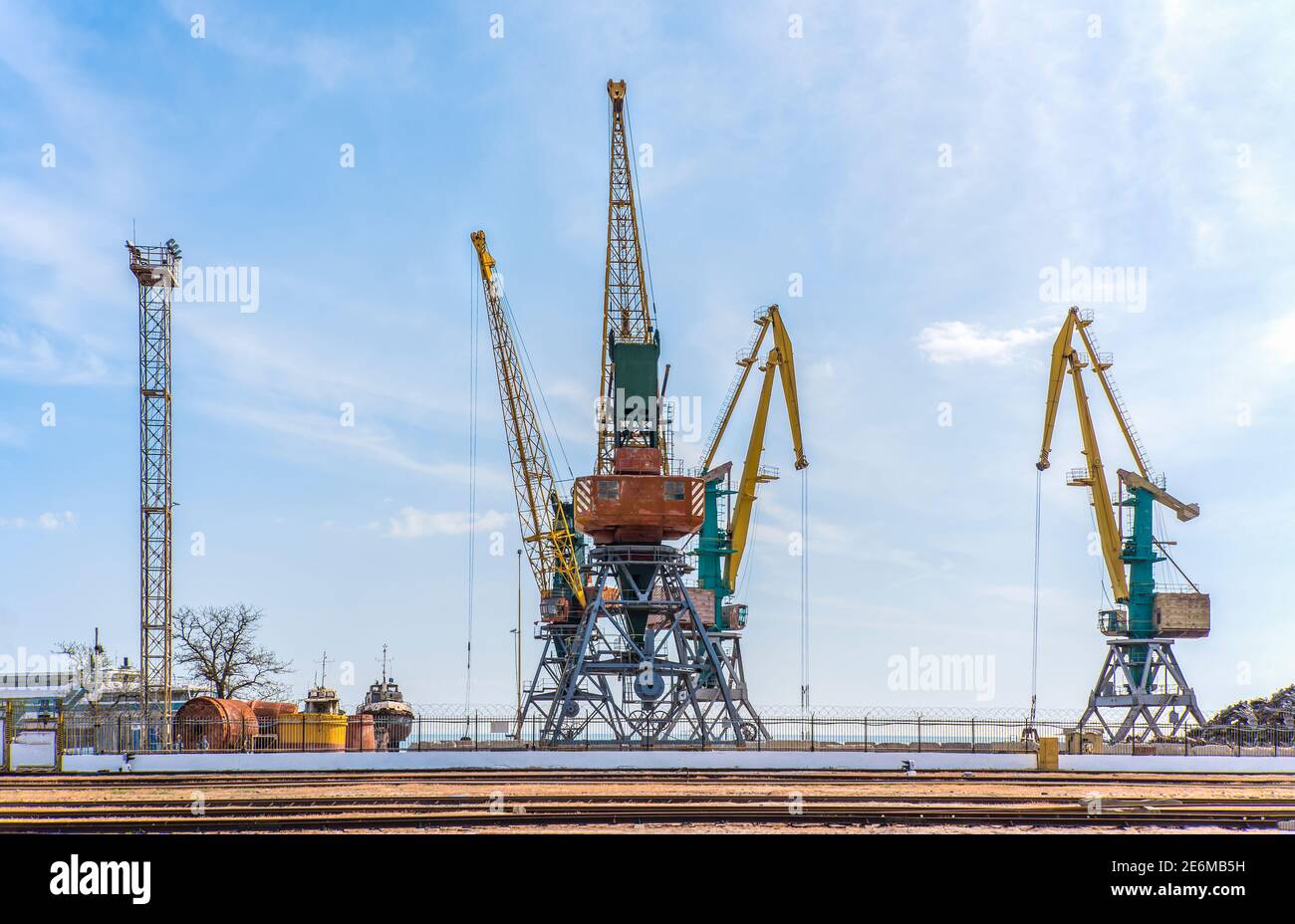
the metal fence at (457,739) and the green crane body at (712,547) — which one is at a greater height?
the green crane body at (712,547)

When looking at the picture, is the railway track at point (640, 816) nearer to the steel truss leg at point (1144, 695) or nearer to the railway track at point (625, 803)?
the railway track at point (625, 803)

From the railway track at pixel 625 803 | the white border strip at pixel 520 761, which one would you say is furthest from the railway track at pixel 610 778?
the white border strip at pixel 520 761

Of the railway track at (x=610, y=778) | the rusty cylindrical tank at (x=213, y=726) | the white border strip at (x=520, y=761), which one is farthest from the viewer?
the rusty cylindrical tank at (x=213, y=726)

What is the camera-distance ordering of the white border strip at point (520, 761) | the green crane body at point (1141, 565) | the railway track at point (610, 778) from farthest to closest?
the green crane body at point (1141, 565), the white border strip at point (520, 761), the railway track at point (610, 778)

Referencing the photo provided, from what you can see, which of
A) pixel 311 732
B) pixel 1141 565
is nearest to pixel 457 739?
pixel 311 732

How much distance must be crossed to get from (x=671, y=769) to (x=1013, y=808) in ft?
50.4

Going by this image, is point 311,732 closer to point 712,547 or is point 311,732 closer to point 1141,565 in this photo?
point 712,547

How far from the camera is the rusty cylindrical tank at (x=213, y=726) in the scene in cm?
5159

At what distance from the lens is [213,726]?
2057 inches

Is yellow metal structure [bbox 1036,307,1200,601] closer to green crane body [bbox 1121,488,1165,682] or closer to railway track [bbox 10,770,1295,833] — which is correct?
green crane body [bbox 1121,488,1165,682]

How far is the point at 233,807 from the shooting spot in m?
27.5

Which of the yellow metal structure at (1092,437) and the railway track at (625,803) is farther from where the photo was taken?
the yellow metal structure at (1092,437)

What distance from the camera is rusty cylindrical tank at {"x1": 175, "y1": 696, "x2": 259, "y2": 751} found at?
169 ft
